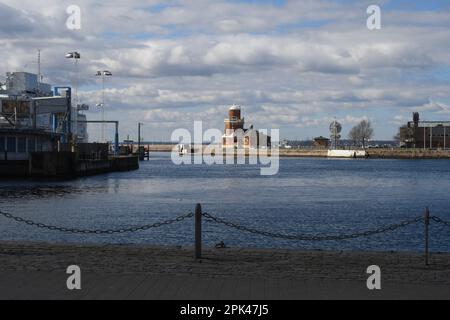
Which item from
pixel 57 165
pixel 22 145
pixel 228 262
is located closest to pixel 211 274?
pixel 228 262

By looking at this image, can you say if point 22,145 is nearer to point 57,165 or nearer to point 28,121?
Answer: point 57,165

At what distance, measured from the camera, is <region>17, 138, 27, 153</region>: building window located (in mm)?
84250

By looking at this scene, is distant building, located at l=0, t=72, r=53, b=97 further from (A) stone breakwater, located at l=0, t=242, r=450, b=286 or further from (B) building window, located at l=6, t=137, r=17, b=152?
(A) stone breakwater, located at l=0, t=242, r=450, b=286

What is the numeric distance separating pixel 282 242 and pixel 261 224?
8.98 metres

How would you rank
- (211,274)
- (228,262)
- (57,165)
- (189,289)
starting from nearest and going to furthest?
(189,289), (211,274), (228,262), (57,165)

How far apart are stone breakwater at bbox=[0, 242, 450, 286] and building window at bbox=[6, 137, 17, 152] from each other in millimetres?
69889

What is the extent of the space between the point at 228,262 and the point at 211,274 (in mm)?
1455

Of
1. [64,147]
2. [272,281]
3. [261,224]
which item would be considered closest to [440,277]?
[272,281]

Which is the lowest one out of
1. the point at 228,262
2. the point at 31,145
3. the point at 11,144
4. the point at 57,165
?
the point at 57,165

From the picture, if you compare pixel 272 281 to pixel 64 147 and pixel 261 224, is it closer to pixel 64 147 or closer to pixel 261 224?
pixel 261 224

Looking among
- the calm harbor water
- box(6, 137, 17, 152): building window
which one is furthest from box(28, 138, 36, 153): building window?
the calm harbor water

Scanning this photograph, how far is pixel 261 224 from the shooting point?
3541cm

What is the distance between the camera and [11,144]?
8325 centimetres

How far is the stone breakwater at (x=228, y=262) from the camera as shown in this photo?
42.3 ft
